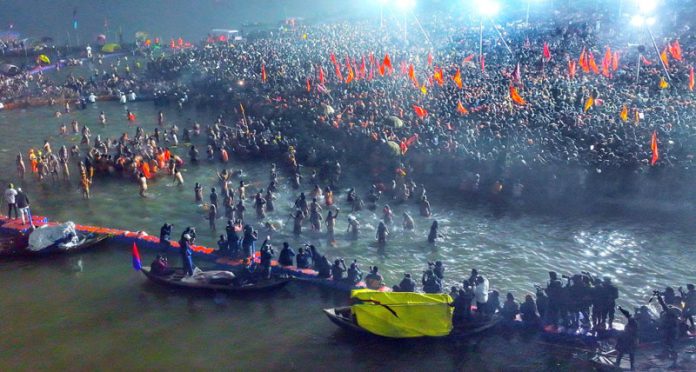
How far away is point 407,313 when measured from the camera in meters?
14.5

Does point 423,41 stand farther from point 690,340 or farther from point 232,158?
point 690,340

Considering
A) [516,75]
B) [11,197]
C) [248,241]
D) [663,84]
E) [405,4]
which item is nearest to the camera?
[248,241]

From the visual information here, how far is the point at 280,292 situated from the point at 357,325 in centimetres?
348

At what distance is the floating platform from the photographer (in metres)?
17.9

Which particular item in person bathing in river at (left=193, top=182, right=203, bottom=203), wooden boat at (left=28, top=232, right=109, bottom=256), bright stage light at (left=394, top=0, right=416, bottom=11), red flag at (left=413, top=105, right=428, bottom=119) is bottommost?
wooden boat at (left=28, top=232, right=109, bottom=256)

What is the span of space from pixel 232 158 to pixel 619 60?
26404mm

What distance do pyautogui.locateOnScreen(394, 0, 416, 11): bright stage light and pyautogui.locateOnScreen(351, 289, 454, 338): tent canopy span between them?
189ft

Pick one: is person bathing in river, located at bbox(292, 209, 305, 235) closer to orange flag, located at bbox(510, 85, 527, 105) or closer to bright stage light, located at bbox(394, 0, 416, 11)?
orange flag, located at bbox(510, 85, 527, 105)

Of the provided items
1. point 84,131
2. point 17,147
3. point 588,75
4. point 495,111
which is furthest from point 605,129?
point 17,147

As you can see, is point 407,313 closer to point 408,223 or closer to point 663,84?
point 408,223

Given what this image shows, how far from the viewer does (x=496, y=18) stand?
5619cm

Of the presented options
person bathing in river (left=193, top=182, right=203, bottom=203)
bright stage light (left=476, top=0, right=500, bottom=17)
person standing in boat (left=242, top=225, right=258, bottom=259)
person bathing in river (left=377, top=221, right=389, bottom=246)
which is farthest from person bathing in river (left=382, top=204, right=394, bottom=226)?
bright stage light (left=476, top=0, right=500, bottom=17)

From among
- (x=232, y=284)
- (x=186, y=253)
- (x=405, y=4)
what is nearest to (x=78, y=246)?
(x=186, y=253)

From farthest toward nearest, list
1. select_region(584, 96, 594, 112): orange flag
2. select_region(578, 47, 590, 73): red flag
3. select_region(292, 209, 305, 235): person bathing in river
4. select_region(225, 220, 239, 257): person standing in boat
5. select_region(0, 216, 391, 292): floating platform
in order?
select_region(578, 47, 590, 73): red flag < select_region(584, 96, 594, 112): orange flag < select_region(292, 209, 305, 235): person bathing in river < select_region(225, 220, 239, 257): person standing in boat < select_region(0, 216, 391, 292): floating platform
